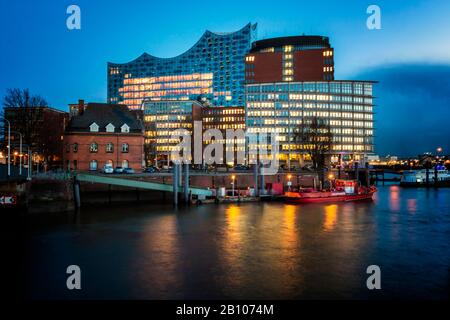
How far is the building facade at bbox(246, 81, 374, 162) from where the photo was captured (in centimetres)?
14562

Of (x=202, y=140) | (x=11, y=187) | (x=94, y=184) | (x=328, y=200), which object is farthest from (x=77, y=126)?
(x=202, y=140)

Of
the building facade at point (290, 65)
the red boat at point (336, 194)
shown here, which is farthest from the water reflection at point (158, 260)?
the building facade at point (290, 65)

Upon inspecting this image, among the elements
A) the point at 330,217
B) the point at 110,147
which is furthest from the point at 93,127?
the point at 330,217

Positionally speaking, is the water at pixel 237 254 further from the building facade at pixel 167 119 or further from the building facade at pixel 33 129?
the building facade at pixel 167 119

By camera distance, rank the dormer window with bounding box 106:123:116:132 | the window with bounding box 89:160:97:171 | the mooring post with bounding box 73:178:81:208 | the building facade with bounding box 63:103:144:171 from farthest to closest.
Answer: the dormer window with bounding box 106:123:116:132 < the window with bounding box 89:160:97:171 < the building facade with bounding box 63:103:144:171 < the mooring post with bounding box 73:178:81:208

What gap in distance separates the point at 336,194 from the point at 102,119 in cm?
4480

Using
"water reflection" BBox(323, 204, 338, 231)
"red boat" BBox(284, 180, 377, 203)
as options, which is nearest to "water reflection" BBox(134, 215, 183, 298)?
"water reflection" BBox(323, 204, 338, 231)

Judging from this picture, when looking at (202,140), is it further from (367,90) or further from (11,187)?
(11,187)

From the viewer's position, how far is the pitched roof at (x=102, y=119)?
74.4 meters

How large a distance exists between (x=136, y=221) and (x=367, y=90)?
130022 mm

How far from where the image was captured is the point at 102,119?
76938mm

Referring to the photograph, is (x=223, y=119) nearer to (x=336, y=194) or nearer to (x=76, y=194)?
(x=336, y=194)

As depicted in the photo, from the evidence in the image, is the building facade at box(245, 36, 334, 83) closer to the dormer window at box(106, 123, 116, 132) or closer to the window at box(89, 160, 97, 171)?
the dormer window at box(106, 123, 116, 132)

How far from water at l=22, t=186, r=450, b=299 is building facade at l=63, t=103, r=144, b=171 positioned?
2897cm
